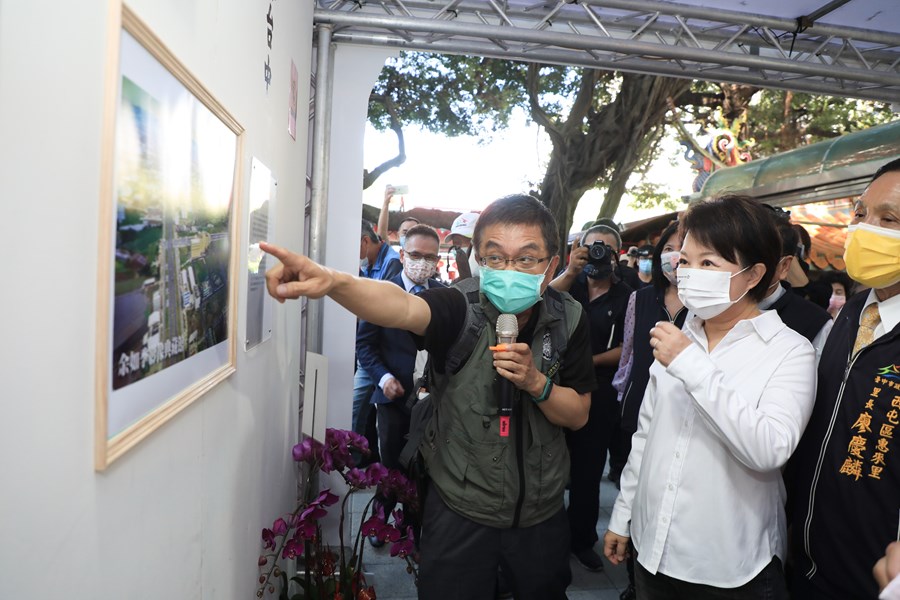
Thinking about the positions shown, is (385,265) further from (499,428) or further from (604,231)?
(499,428)

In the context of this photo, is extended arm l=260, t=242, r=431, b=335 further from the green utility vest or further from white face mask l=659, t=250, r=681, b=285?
white face mask l=659, t=250, r=681, b=285

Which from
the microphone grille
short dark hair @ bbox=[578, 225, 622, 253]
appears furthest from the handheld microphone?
short dark hair @ bbox=[578, 225, 622, 253]

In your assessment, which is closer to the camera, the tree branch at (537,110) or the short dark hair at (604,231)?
the short dark hair at (604,231)

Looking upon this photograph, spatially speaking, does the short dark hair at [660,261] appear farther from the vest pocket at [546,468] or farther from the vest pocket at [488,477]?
the vest pocket at [488,477]

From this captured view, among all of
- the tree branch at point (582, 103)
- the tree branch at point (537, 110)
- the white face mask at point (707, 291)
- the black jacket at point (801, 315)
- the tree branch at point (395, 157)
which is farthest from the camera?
the tree branch at point (395, 157)

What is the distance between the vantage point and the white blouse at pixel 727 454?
1.42 metres

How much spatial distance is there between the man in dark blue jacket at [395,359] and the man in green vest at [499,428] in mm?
1616

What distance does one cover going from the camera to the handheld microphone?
1630 mm

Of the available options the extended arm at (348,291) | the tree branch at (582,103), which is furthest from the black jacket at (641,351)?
the tree branch at (582,103)

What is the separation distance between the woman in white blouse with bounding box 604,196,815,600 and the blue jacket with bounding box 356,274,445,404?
1922 millimetres

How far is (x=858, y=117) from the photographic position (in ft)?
44.6

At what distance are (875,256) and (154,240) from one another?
1.69 meters

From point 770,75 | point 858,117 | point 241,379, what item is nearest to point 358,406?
point 241,379

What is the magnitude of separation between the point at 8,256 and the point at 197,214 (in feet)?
2.05
